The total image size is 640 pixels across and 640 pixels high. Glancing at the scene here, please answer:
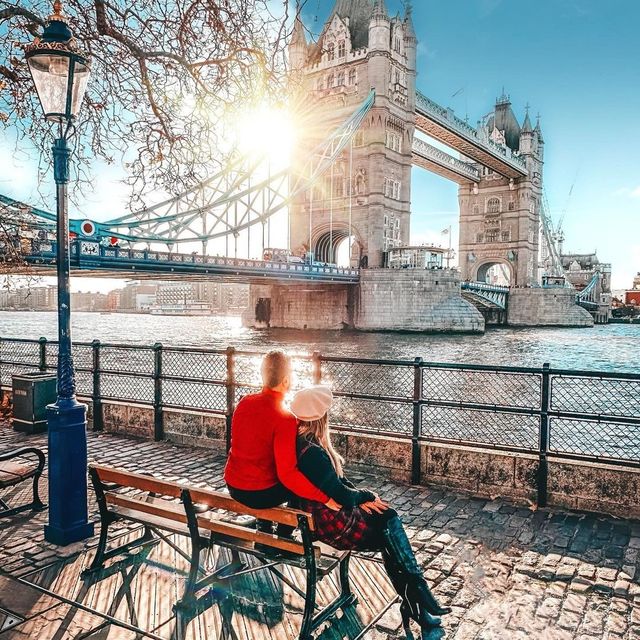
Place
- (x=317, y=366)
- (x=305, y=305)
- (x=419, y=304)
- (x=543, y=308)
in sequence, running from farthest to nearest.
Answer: (x=543, y=308)
(x=305, y=305)
(x=419, y=304)
(x=317, y=366)

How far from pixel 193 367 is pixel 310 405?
17.1m

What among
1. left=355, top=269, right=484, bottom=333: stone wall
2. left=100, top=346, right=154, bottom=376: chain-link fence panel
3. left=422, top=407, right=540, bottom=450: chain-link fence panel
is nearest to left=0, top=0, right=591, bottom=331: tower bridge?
left=355, top=269, right=484, bottom=333: stone wall

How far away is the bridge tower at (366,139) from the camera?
51.9 metres

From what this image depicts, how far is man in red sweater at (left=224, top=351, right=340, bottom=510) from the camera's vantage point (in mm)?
2984

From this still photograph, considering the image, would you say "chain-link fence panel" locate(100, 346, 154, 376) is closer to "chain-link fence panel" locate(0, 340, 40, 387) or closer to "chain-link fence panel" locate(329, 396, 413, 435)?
"chain-link fence panel" locate(0, 340, 40, 387)

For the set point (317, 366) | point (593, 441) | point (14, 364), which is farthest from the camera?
point (593, 441)

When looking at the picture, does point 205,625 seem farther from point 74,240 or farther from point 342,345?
point 342,345

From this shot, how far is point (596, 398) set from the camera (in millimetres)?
14625

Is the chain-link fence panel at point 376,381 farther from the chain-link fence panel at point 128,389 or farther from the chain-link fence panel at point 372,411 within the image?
the chain-link fence panel at point 128,389

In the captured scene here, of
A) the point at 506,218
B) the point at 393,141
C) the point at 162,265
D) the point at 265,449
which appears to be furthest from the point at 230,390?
the point at 506,218

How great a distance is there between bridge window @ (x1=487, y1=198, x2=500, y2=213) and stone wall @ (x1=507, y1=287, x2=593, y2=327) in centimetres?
2166

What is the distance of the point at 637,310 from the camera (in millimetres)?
98750

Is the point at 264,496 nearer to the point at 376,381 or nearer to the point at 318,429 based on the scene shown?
the point at 318,429

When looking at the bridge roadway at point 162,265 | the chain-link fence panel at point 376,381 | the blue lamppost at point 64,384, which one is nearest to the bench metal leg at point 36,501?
the blue lamppost at point 64,384
